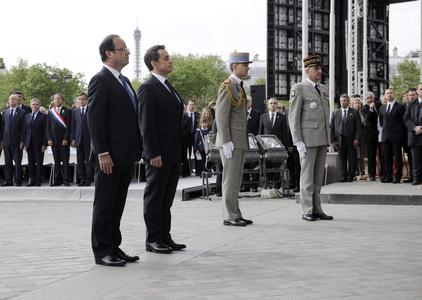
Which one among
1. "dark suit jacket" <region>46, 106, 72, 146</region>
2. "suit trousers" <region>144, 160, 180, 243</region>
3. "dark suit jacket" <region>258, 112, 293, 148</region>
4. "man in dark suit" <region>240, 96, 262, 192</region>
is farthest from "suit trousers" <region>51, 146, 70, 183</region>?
"suit trousers" <region>144, 160, 180, 243</region>

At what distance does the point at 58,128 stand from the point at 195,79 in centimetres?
5849

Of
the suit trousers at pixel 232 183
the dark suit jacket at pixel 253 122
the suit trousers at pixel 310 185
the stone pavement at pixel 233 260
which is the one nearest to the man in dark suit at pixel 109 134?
the stone pavement at pixel 233 260

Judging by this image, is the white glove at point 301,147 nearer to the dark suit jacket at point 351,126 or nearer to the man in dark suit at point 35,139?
the dark suit jacket at point 351,126

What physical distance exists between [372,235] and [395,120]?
7.44 metres

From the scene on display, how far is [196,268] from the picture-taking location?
252 inches

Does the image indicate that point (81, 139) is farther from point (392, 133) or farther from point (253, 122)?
point (392, 133)

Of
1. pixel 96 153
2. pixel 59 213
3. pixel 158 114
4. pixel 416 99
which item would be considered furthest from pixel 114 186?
pixel 416 99

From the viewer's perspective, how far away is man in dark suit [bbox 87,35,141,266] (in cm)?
647

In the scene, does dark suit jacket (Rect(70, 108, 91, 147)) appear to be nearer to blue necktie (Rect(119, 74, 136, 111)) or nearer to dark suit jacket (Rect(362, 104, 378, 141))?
dark suit jacket (Rect(362, 104, 378, 141))

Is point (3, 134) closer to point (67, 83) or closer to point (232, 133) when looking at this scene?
point (232, 133)

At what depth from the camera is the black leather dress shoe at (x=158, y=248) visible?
23.8 ft

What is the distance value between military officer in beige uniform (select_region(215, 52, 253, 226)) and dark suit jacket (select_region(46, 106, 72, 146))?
7.54 meters

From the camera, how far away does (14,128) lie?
54.6ft

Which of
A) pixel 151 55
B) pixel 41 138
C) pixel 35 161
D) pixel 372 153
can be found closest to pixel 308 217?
pixel 151 55
